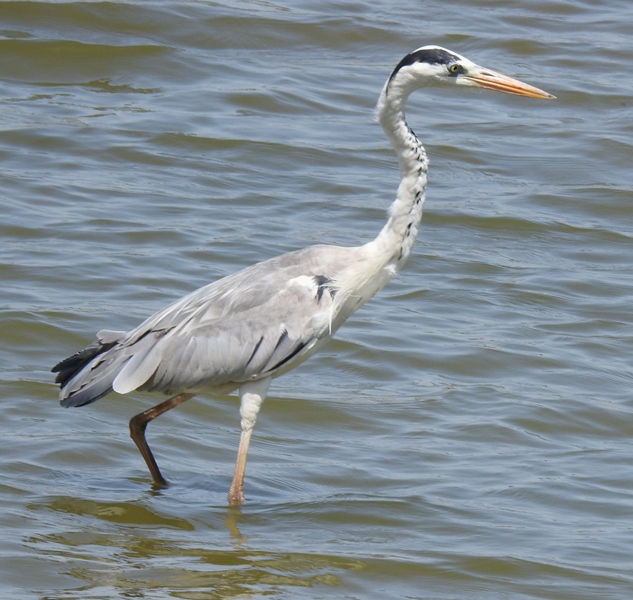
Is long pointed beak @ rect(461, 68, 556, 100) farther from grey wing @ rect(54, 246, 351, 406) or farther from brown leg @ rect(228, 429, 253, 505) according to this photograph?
brown leg @ rect(228, 429, 253, 505)

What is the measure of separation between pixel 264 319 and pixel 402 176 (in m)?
1.20

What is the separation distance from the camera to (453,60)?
784cm

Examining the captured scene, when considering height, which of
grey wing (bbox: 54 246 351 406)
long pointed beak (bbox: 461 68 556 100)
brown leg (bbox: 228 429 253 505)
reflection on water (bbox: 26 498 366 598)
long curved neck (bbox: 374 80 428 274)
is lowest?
reflection on water (bbox: 26 498 366 598)

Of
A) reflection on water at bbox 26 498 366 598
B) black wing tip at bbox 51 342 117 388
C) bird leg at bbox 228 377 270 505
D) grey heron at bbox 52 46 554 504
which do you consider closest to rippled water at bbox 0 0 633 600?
reflection on water at bbox 26 498 366 598

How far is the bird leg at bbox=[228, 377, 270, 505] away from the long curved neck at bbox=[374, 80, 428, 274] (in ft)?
3.73

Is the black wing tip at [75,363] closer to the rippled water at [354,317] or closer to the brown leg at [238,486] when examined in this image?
the rippled water at [354,317]

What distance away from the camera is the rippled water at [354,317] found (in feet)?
22.9

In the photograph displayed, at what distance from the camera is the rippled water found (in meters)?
6.98

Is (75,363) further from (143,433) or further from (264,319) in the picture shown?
(264,319)

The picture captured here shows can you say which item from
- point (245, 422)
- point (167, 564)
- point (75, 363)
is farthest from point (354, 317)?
point (167, 564)

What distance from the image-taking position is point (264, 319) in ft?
25.3

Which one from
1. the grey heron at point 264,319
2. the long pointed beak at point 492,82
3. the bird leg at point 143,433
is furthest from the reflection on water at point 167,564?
the long pointed beak at point 492,82

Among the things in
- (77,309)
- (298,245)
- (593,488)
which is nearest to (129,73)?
(298,245)

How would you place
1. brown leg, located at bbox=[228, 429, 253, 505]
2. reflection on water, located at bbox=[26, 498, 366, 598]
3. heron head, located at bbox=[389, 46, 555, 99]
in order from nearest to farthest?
reflection on water, located at bbox=[26, 498, 366, 598] → brown leg, located at bbox=[228, 429, 253, 505] → heron head, located at bbox=[389, 46, 555, 99]
